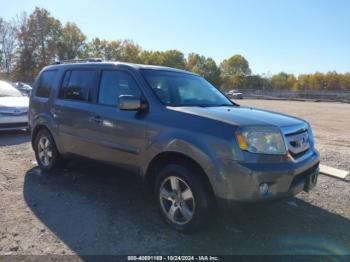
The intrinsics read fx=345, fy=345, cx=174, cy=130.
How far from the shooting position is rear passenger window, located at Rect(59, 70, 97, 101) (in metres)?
4.93

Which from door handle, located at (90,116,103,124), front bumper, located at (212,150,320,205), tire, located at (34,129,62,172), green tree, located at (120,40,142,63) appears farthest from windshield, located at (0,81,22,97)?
green tree, located at (120,40,142,63)

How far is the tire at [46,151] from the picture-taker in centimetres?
574

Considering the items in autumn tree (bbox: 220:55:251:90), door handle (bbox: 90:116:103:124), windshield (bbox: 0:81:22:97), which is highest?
autumn tree (bbox: 220:55:251:90)

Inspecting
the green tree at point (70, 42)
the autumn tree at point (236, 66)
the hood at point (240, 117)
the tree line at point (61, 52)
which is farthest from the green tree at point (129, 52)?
the hood at point (240, 117)

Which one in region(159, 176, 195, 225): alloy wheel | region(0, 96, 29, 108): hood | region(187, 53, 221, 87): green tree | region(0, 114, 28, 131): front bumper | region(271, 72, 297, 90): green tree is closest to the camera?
region(159, 176, 195, 225): alloy wheel

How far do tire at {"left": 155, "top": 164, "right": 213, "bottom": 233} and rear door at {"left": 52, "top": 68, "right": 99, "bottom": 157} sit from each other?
1424 millimetres

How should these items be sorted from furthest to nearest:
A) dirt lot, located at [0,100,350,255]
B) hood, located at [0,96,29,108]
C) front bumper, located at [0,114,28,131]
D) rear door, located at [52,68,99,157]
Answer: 1. hood, located at [0,96,29,108]
2. front bumper, located at [0,114,28,131]
3. rear door, located at [52,68,99,157]
4. dirt lot, located at [0,100,350,255]

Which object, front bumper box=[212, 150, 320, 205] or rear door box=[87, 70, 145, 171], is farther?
rear door box=[87, 70, 145, 171]

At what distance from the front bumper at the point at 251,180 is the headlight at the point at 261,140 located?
0.13 metres

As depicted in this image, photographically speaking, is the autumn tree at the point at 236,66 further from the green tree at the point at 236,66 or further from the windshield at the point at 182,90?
the windshield at the point at 182,90

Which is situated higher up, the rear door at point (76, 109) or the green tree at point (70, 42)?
the green tree at point (70, 42)

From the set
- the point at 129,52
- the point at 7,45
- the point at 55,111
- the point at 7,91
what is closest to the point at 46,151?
the point at 55,111

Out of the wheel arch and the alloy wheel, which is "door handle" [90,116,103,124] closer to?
the wheel arch

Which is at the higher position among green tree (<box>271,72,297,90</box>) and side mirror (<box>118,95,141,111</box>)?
green tree (<box>271,72,297,90</box>)
